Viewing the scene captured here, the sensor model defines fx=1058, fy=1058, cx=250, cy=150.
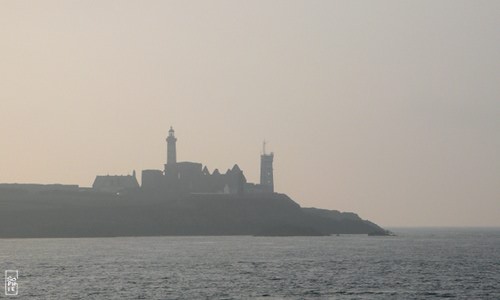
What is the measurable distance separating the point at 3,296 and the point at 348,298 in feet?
116

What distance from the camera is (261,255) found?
191 meters

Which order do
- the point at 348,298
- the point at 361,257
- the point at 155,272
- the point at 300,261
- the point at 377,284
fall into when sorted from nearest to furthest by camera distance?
1. the point at 348,298
2. the point at 377,284
3. the point at 155,272
4. the point at 300,261
5. the point at 361,257

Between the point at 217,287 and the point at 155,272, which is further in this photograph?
the point at 155,272

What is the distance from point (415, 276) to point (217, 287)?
103 ft

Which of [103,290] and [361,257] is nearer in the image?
[103,290]

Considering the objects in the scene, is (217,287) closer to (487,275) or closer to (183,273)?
(183,273)

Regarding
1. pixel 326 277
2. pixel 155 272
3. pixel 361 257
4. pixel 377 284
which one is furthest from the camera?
pixel 361 257

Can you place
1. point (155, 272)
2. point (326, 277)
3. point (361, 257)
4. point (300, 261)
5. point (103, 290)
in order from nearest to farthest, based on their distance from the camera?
point (103, 290) < point (326, 277) < point (155, 272) < point (300, 261) < point (361, 257)

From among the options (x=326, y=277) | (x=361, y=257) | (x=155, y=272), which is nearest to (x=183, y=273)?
(x=155, y=272)

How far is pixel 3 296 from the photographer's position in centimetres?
10875

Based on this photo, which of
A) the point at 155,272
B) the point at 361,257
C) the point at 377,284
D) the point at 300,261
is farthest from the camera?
the point at 361,257

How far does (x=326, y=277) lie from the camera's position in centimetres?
13450

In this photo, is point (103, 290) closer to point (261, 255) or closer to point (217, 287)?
point (217, 287)

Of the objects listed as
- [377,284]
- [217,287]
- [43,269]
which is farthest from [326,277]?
[43,269]
